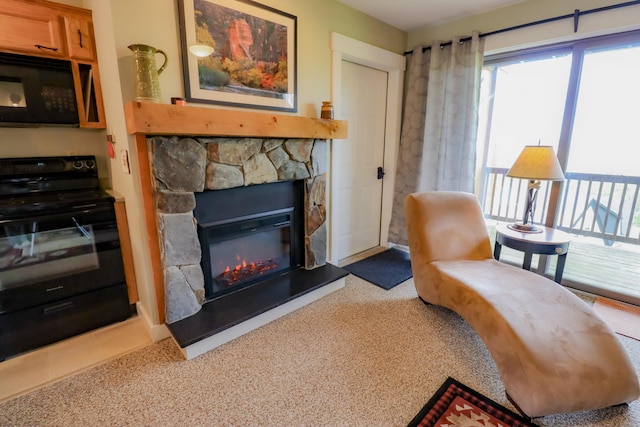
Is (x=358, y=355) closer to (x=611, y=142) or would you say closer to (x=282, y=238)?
(x=282, y=238)

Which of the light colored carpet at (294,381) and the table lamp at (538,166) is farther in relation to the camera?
the table lamp at (538,166)

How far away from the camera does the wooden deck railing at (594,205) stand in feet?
8.76

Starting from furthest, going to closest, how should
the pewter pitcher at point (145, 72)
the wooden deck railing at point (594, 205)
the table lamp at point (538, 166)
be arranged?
the wooden deck railing at point (594, 205)
the table lamp at point (538, 166)
the pewter pitcher at point (145, 72)

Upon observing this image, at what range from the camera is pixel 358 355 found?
1.84m

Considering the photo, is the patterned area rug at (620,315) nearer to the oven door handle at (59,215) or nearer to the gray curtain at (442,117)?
the gray curtain at (442,117)

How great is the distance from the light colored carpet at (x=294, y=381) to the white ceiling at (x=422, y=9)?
2.64m

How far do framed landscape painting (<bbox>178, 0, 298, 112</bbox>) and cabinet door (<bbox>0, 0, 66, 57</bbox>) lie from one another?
88 centimetres

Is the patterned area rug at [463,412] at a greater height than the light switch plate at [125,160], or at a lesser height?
lesser

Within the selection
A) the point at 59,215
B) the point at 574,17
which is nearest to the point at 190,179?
the point at 59,215

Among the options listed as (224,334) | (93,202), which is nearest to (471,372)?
(224,334)

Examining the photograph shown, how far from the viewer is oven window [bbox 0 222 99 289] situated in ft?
5.68

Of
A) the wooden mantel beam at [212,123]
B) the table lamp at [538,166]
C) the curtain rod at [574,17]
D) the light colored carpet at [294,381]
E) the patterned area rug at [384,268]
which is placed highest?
the curtain rod at [574,17]

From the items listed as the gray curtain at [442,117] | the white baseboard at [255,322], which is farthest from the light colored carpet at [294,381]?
the gray curtain at [442,117]

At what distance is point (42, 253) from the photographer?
1.85 metres
